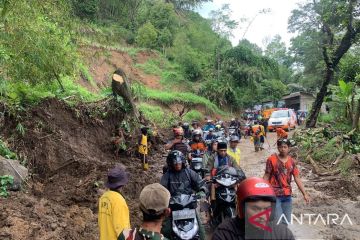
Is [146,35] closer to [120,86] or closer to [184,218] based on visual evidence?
[120,86]

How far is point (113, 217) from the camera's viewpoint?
3.90 m

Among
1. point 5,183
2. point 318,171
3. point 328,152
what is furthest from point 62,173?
point 328,152

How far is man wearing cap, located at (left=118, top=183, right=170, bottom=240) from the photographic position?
9.23ft

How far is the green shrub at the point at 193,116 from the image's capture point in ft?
95.5

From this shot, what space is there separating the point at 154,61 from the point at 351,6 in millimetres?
25481

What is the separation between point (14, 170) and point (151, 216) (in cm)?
569

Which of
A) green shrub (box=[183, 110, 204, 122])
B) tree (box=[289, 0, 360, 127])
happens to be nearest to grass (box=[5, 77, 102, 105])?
tree (box=[289, 0, 360, 127])

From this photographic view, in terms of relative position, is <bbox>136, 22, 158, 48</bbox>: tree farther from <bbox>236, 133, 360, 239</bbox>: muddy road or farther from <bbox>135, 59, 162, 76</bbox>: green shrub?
<bbox>236, 133, 360, 239</bbox>: muddy road

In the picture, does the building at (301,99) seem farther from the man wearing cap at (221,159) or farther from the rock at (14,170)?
the rock at (14,170)

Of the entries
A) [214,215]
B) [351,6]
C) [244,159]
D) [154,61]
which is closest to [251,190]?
[214,215]

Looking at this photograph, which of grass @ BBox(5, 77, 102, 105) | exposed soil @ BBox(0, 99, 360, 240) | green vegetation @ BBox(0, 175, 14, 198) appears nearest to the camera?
exposed soil @ BBox(0, 99, 360, 240)

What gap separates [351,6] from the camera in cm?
1645

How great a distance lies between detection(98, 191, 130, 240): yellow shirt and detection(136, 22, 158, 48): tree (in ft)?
122

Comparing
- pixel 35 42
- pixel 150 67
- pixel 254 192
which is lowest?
pixel 254 192
